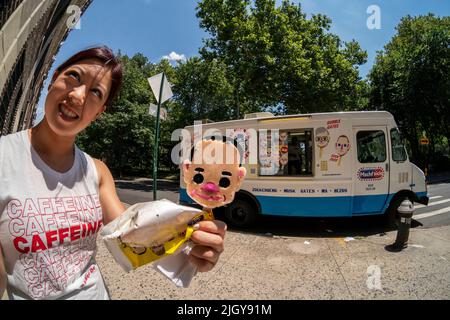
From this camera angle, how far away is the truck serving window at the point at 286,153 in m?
6.61

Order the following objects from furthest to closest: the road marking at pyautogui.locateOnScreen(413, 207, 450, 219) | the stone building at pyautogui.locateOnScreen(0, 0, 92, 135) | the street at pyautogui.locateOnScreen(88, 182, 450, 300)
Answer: the stone building at pyautogui.locateOnScreen(0, 0, 92, 135) < the road marking at pyautogui.locateOnScreen(413, 207, 450, 219) < the street at pyautogui.locateOnScreen(88, 182, 450, 300)

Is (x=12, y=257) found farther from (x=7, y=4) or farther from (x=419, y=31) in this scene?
(x=419, y=31)

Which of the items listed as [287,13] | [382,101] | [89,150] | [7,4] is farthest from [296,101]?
[89,150]

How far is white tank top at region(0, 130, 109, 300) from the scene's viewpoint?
3.44 feet

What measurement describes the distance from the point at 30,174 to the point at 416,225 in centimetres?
897

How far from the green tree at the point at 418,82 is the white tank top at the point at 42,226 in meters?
25.7

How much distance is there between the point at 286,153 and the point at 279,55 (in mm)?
10377

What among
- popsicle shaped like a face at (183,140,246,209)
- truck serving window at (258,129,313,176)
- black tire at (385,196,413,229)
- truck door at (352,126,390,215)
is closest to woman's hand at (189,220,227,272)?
popsicle shaped like a face at (183,140,246,209)

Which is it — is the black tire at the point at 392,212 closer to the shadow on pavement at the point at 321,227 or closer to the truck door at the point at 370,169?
the shadow on pavement at the point at 321,227

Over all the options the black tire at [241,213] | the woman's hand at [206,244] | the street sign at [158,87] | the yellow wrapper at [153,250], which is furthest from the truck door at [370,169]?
the yellow wrapper at [153,250]

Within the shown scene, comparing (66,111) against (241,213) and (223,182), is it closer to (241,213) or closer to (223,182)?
(223,182)

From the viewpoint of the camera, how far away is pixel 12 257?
3.45ft

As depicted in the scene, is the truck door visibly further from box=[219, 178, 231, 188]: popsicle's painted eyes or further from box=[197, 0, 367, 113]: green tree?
box=[197, 0, 367, 113]: green tree

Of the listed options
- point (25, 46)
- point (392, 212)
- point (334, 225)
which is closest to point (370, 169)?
point (392, 212)
